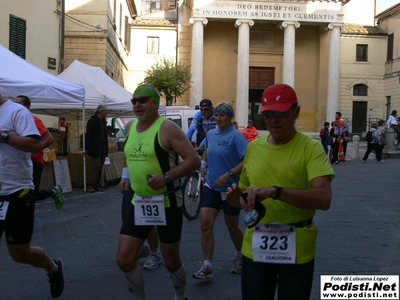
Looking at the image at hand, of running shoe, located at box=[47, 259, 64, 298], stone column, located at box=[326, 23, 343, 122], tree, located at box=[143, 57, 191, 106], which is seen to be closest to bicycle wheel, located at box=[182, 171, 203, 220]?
running shoe, located at box=[47, 259, 64, 298]

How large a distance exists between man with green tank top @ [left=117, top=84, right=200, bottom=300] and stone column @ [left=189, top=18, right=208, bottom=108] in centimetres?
3377

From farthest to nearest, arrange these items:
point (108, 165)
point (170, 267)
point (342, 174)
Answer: point (342, 174) < point (108, 165) < point (170, 267)

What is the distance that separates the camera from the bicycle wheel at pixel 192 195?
9078 millimetres

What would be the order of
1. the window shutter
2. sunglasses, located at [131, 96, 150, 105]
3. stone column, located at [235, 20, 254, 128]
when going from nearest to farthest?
sunglasses, located at [131, 96, 150, 105]
the window shutter
stone column, located at [235, 20, 254, 128]

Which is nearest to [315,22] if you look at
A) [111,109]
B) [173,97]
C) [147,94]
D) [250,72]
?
[250,72]

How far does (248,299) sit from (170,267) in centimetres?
135

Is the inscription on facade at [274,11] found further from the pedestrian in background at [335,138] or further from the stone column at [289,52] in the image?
the pedestrian in background at [335,138]

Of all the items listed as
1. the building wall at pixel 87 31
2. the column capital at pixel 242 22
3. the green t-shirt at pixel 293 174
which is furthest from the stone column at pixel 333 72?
the green t-shirt at pixel 293 174

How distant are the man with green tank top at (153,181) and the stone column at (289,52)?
35074mm

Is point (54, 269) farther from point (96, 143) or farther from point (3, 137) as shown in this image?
point (96, 143)

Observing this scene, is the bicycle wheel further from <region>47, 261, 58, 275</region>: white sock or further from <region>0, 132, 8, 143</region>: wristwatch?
<region>0, 132, 8, 143</region>: wristwatch

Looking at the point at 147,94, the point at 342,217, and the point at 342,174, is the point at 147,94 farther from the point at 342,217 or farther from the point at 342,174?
the point at 342,174

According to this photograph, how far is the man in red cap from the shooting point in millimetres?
3021

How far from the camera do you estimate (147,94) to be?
4.38 meters
